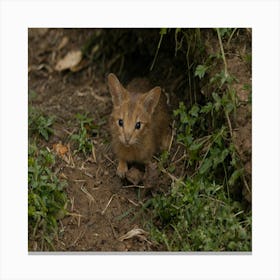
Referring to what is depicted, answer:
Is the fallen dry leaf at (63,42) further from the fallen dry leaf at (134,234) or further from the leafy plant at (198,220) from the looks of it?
the fallen dry leaf at (134,234)

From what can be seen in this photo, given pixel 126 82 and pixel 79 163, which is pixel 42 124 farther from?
pixel 126 82

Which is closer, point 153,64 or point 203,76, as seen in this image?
point 203,76

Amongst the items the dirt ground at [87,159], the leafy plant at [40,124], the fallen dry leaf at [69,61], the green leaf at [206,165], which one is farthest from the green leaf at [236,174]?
the fallen dry leaf at [69,61]

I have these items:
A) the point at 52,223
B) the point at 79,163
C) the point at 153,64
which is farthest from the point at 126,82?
the point at 52,223

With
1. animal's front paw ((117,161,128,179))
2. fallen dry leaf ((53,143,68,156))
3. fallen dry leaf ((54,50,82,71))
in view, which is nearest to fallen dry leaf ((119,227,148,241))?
animal's front paw ((117,161,128,179))

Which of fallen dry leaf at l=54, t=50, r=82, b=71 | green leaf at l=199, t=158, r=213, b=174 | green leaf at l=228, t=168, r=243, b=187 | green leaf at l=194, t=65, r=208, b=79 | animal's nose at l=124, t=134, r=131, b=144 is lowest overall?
green leaf at l=228, t=168, r=243, b=187

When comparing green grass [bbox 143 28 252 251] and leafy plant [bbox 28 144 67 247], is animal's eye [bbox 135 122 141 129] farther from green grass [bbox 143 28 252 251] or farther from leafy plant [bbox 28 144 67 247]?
leafy plant [bbox 28 144 67 247]

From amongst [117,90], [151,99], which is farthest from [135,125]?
[117,90]
